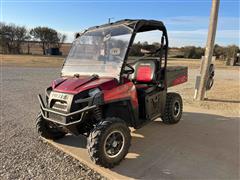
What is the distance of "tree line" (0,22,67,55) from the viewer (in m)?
38.6

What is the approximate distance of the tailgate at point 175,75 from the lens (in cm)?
525

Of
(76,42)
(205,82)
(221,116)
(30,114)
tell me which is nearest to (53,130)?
(76,42)

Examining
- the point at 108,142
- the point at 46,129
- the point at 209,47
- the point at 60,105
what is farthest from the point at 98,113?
the point at 209,47

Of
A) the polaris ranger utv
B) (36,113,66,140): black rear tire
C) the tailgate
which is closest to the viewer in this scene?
the polaris ranger utv

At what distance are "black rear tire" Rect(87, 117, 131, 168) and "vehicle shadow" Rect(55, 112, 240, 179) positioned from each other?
174 millimetres

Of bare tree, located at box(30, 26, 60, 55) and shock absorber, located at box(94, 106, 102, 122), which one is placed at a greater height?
bare tree, located at box(30, 26, 60, 55)

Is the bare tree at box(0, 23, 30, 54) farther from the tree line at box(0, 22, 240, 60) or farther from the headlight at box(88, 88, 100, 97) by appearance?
the headlight at box(88, 88, 100, 97)

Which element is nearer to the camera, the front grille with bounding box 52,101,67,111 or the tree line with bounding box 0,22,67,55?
the front grille with bounding box 52,101,67,111

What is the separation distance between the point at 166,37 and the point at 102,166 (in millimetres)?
2558

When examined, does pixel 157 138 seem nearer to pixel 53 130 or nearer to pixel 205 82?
pixel 53 130

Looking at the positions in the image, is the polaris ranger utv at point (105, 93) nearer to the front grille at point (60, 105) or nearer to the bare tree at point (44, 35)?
the front grille at point (60, 105)

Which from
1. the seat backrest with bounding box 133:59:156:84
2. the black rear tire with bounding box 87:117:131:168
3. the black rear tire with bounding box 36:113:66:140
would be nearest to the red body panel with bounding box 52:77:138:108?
the black rear tire with bounding box 87:117:131:168

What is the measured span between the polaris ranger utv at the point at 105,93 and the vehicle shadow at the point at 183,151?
1.14 feet

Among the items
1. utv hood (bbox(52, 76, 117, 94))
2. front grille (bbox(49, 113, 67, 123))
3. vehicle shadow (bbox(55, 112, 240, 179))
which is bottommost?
vehicle shadow (bbox(55, 112, 240, 179))
